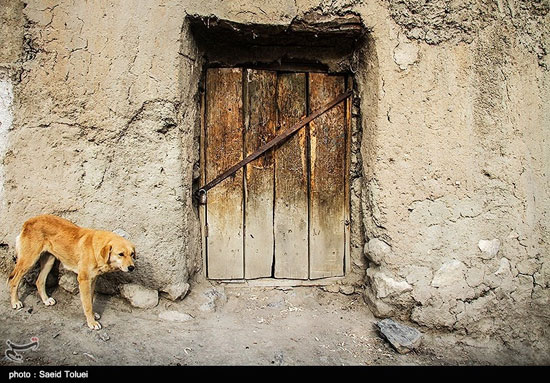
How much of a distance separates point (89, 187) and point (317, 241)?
166cm

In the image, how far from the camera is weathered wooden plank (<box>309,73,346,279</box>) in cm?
326

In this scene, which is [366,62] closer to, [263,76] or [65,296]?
[263,76]

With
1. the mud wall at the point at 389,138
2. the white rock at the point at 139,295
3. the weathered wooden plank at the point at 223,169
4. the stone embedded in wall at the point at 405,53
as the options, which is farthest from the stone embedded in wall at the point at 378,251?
the white rock at the point at 139,295

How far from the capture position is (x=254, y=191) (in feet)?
10.6

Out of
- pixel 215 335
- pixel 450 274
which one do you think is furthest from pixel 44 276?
pixel 450 274

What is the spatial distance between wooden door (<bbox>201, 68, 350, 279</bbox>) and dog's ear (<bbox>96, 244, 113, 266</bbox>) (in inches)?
36.5

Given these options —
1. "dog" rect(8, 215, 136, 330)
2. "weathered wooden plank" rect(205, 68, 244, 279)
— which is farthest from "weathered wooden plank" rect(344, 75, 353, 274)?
"dog" rect(8, 215, 136, 330)

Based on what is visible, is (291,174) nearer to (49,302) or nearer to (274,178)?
(274,178)

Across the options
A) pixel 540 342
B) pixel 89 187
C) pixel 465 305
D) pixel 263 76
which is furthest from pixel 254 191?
pixel 540 342

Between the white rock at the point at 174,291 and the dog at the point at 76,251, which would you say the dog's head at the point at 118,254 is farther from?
the white rock at the point at 174,291

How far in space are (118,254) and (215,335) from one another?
2.60 feet

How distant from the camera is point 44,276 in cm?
268

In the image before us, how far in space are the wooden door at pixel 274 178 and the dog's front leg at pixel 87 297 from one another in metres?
0.92
